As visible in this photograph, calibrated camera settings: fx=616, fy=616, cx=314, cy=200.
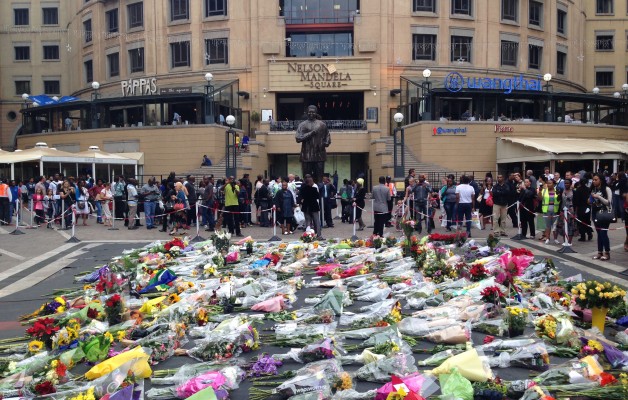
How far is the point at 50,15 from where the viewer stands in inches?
2336

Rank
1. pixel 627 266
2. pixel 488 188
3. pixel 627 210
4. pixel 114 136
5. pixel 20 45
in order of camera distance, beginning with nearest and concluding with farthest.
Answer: pixel 627 266 < pixel 627 210 < pixel 488 188 < pixel 114 136 < pixel 20 45

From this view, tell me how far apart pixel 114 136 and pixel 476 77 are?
25.3 metres

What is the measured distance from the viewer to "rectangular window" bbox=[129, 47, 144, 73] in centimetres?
4769

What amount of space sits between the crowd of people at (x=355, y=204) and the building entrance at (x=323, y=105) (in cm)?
2035

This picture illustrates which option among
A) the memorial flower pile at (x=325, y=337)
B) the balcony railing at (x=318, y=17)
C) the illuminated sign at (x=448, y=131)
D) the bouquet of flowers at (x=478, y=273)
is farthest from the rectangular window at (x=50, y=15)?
the bouquet of flowers at (x=478, y=273)

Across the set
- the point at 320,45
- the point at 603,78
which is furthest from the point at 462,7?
the point at 603,78

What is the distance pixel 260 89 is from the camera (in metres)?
43.9

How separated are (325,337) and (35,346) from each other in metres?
3.52

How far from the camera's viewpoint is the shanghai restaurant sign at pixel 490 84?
129 feet

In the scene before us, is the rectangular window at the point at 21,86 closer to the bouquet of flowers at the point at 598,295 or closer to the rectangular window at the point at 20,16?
the rectangular window at the point at 20,16

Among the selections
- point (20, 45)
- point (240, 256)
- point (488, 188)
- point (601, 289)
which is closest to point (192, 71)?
point (20, 45)

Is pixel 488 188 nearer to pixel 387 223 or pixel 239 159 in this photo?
pixel 387 223

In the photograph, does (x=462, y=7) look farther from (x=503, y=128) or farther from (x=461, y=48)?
(x=503, y=128)

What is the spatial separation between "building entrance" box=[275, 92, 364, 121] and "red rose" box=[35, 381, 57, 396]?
131 ft
